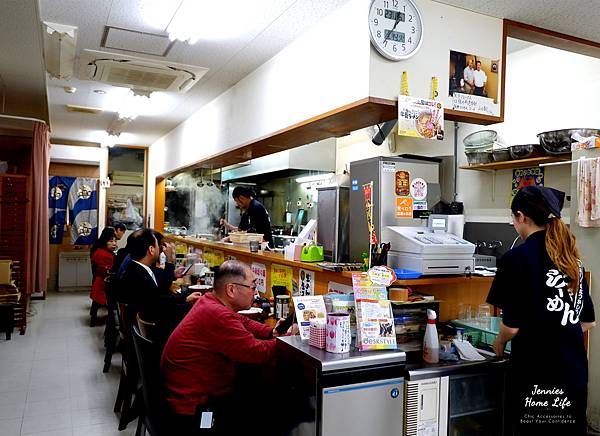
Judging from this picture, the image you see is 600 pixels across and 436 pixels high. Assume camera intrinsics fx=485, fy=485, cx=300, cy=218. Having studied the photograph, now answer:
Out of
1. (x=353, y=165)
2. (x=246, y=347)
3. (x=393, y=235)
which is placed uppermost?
(x=353, y=165)

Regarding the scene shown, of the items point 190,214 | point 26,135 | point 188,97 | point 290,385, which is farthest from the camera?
point 190,214

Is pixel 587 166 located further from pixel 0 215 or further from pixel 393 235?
pixel 0 215

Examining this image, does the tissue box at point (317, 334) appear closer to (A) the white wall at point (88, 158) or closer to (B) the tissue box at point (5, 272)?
(B) the tissue box at point (5, 272)

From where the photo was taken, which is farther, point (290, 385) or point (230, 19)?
point (230, 19)

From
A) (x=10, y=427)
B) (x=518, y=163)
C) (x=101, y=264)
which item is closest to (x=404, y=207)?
(x=518, y=163)

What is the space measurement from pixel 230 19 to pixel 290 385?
90.3 inches

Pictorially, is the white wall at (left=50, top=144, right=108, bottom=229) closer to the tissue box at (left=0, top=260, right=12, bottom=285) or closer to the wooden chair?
the tissue box at (left=0, top=260, right=12, bottom=285)

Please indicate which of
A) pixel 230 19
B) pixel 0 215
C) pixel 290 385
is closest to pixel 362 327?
pixel 290 385

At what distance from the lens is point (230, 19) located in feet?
10.3

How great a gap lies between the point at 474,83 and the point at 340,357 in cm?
195

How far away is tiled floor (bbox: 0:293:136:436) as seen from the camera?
3.26m

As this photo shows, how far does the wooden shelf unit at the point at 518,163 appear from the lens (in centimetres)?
410

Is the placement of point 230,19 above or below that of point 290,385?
above

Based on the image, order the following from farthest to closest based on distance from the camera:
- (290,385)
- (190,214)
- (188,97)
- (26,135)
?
1. (190,214)
2. (26,135)
3. (188,97)
4. (290,385)
